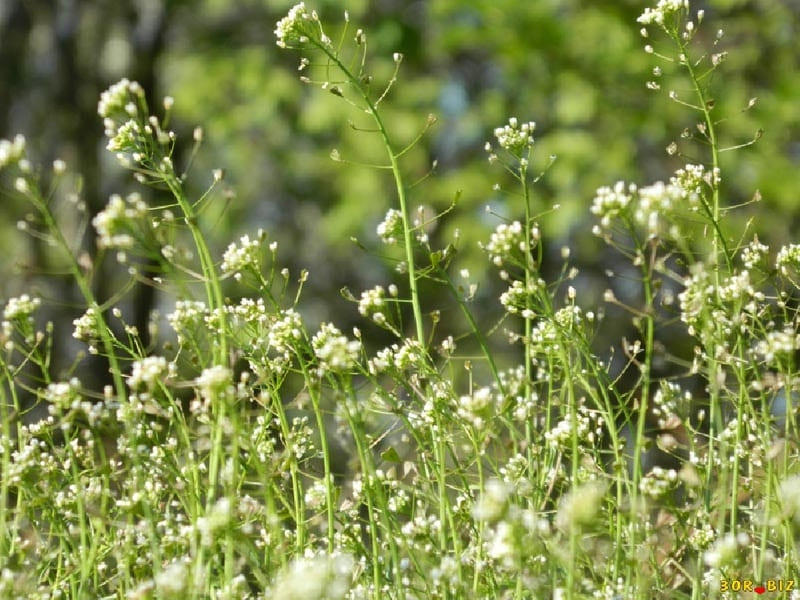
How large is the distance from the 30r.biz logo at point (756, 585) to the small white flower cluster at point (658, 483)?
136 mm

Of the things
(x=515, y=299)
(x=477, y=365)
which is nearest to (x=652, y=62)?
(x=477, y=365)

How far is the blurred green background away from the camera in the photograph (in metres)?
6.22

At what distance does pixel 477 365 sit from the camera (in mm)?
6945

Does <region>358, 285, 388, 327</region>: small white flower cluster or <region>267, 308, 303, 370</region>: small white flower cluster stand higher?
<region>358, 285, 388, 327</region>: small white flower cluster

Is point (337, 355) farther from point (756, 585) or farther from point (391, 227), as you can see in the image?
point (756, 585)

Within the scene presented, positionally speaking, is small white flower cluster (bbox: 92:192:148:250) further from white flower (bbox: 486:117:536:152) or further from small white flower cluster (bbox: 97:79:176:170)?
white flower (bbox: 486:117:536:152)

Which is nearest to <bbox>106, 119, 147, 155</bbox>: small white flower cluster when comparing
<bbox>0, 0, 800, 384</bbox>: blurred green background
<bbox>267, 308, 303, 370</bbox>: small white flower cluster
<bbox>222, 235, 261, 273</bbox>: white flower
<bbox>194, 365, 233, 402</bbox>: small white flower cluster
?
<bbox>222, 235, 261, 273</bbox>: white flower

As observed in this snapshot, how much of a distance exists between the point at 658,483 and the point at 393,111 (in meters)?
5.48

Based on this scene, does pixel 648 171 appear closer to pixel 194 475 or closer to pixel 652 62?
pixel 652 62

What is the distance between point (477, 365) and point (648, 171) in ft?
5.28

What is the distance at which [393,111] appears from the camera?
6.64 metres

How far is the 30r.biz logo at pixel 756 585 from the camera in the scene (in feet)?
4.35

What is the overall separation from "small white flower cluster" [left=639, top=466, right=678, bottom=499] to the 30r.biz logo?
0.14 metres

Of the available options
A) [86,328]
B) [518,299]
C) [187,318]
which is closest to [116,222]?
[187,318]
